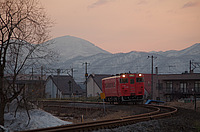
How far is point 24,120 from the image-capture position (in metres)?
17.7

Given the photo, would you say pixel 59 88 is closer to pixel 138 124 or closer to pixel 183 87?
pixel 183 87

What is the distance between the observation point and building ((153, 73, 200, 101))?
64.3 m

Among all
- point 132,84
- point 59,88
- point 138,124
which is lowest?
point 59,88

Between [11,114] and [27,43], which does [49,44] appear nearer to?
[27,43]

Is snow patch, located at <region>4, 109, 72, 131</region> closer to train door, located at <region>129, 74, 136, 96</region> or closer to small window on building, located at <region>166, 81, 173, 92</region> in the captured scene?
train door, located at <region>129, 74, 136, 96</region>

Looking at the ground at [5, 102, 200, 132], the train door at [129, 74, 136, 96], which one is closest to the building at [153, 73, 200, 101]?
the train door at [129, 74, 136, 96]

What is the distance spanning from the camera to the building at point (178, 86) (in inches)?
2532

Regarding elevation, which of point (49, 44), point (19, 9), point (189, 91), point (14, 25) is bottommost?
point (189, 91)

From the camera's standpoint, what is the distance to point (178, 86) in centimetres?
6712

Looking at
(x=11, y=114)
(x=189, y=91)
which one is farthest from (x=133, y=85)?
(x=189, y=91)

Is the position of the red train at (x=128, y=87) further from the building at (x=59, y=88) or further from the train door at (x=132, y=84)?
the building at (x=59, y=88)

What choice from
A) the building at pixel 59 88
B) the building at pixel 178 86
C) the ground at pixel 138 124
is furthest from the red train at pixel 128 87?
the building at pixel 59 88

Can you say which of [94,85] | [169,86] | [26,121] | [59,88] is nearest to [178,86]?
[169,86]

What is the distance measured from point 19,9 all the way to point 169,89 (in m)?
58.2
